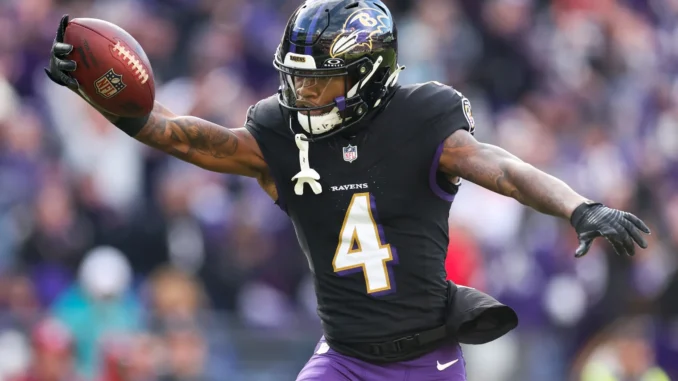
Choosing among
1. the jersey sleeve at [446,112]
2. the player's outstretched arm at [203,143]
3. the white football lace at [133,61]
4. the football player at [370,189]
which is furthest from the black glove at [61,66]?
the jersey sleeve at [446,112]

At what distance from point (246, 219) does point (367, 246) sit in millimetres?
5017

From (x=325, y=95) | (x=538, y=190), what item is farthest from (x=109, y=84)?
(x=538, y=190)

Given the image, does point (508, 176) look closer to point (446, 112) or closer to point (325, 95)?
point (446, 112)

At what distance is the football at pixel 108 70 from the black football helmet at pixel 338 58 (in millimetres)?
534

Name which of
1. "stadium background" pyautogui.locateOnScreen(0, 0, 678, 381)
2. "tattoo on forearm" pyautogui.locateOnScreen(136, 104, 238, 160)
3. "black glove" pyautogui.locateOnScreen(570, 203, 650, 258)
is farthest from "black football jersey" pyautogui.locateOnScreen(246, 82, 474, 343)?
"stadium background" pyautogui.locateOnScreen(0, 0, 678, 381)

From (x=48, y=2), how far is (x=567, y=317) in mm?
4961

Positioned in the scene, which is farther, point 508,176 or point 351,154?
point 351,154

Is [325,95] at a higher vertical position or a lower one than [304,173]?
higher

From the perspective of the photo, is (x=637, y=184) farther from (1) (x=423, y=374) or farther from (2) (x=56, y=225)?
(1) (x=423, y=374)

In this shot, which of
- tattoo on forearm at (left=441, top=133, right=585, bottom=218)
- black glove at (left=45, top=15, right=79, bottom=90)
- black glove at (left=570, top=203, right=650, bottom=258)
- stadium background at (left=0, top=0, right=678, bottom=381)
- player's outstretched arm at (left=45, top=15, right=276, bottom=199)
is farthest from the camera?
stadium background at (left=0, top=0, right=678, bottom=381)

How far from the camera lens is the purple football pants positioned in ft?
16.8

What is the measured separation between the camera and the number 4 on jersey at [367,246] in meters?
5.10

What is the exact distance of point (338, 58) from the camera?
5055 millimetres

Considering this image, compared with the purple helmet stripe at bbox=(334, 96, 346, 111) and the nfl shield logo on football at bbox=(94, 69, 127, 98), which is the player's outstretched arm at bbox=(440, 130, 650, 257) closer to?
the purple helmet stripe at bbox=(334, 96, 346, 111)
